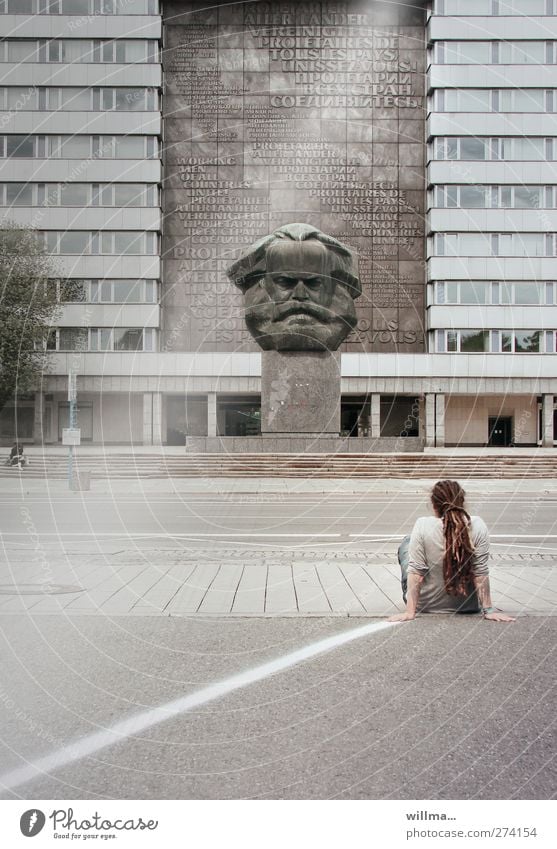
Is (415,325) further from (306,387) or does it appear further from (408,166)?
(306,387)

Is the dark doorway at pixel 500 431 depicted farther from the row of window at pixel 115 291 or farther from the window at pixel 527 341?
the row of window at pixel 115 291

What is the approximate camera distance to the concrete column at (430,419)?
61.7m

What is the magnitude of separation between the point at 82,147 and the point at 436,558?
206 ft

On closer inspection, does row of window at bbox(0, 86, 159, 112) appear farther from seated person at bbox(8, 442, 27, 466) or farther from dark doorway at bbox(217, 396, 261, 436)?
seated person at bbox(8, 442, 27, 466)

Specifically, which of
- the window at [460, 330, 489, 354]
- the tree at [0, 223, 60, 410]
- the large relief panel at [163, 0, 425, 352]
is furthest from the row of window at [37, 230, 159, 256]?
the window at [460, 330, 489, 354]

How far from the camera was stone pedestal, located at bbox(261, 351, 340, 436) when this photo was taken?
107ft

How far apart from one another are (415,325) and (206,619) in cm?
5931

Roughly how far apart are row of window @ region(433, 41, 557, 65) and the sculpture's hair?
37.3 metres

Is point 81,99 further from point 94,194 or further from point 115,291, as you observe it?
point 115,291

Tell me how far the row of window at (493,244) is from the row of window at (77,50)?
26.2m

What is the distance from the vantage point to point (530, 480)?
2892 cm

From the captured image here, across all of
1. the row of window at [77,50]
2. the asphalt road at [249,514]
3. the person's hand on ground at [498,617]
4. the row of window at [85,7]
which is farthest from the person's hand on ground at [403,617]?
the row of window at [85,7]

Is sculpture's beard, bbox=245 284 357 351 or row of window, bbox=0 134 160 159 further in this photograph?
row of window, bbox=0 134 160 159

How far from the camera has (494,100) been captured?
62.8m
